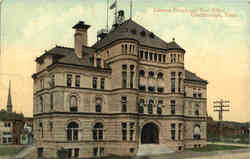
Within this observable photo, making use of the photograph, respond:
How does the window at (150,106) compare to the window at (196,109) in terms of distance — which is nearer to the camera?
the window at (150,106)

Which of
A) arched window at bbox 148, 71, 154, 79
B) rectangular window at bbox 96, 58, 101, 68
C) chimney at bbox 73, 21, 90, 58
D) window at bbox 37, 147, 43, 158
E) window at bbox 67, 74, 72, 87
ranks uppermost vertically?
chimney at bbox 73, 21, 90, 58

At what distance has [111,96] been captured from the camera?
45.1 m

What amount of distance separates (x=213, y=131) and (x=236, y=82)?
141ft

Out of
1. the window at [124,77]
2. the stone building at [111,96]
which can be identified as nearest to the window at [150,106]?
the stone building at [111,96]

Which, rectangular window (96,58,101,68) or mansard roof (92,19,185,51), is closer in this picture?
rectangular window (96,58,101,68)

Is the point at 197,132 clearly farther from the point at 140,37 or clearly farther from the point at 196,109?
the point at 140,37

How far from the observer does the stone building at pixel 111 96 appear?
41.5 m

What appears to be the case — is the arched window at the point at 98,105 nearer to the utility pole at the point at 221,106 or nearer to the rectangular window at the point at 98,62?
the rectangular window at the point at 98,62

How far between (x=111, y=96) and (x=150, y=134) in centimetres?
980

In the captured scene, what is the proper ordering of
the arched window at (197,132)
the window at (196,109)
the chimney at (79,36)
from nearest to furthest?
the chimney at (79,36)
the arched window at (197,132)
the window at (196,109)

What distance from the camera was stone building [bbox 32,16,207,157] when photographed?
136 feet

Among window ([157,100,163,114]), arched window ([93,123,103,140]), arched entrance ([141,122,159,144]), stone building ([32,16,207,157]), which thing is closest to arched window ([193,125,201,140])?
stone building ([32,16,207,157])

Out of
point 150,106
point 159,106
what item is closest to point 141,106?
point 150,106

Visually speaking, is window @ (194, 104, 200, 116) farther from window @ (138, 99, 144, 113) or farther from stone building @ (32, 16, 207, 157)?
window @ (138, 99, 144, 113)
